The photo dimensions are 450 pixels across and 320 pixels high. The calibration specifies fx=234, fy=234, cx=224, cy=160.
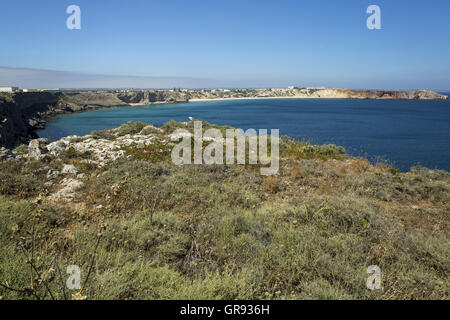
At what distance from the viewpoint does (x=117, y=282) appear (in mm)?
2625

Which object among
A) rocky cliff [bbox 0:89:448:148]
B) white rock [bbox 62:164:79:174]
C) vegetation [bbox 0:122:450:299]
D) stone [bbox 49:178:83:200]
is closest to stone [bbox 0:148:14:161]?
vegetation [bbox 0:122:450:299]

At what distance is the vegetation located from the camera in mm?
2674

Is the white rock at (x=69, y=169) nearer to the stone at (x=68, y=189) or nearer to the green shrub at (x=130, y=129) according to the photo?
the stone at (x=68, y=189)

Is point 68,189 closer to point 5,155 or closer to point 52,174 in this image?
point 52,174

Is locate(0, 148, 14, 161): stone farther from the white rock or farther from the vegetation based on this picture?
the white rock

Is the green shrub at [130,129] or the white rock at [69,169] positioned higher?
the green shrub at [130,129]

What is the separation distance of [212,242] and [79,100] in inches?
3758

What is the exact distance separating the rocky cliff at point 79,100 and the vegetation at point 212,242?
20.3m

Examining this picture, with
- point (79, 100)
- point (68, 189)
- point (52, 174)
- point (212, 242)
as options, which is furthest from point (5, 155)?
point (79, 100)

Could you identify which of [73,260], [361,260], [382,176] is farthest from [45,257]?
[382,176]

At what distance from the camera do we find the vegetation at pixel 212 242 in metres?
2.67

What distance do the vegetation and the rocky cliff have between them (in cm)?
2034

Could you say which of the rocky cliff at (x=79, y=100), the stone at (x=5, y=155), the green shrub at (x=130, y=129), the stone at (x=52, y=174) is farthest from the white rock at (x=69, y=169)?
the rocky cliff at (x=79, y=100)
